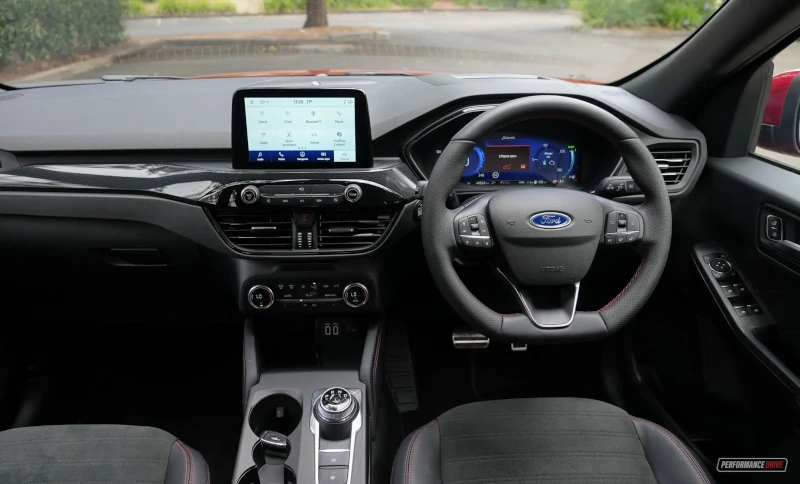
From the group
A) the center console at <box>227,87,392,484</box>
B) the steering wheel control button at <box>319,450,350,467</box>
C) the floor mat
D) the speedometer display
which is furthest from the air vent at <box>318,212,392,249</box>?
the floor mat

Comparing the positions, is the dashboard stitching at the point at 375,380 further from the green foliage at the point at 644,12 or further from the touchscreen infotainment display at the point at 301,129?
the green foliage at the point at 644,12

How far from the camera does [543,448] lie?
1.68 metres

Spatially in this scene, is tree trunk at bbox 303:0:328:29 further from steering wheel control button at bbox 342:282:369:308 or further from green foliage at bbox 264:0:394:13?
steering wheel control button at bbox 342:282:369:308

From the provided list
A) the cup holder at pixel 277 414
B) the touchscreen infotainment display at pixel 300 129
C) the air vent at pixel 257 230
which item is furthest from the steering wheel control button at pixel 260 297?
the touchscreen infotainment display at pixel 300 129

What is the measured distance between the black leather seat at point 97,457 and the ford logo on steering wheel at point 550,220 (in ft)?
3.53

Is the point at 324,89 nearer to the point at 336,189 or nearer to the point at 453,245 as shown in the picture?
the point at 336,189

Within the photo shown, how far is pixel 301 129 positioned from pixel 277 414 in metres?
0.88

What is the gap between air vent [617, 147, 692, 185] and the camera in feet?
7.16

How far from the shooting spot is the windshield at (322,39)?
2.57 m

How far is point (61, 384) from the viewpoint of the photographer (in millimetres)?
2773

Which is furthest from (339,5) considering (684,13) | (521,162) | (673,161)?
(673,161)

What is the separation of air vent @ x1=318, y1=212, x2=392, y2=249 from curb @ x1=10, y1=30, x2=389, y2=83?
3.56 feet

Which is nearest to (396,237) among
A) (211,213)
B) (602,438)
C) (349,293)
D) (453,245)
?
(349,293)

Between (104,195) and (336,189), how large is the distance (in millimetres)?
764
